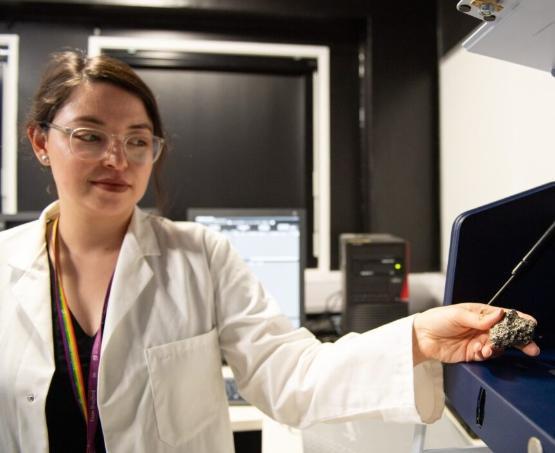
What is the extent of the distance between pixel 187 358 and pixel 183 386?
2.2 inches

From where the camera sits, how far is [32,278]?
2.70 ft

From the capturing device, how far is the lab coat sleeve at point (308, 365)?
64 centimetres

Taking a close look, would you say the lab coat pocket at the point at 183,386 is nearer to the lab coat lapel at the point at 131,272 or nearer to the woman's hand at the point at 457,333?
the lab coat lapel at the point at 131,272

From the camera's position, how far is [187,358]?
0.79 m

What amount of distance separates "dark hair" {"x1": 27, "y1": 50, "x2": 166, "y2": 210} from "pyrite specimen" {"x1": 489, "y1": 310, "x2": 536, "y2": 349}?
77 centimetres

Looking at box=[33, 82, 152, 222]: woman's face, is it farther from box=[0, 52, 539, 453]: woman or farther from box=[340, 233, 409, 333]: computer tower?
box=[340, 233, 409, 333]: computer tower

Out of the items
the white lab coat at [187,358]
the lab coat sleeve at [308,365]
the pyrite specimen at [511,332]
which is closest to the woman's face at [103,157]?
the white lab coat at [187,358]

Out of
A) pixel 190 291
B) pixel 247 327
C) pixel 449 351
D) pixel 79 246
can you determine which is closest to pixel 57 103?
pixel 79 246

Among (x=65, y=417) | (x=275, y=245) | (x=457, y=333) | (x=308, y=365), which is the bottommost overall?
(x=65, y=417)

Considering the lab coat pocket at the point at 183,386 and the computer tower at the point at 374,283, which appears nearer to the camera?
the lab coat pocket at the point at 183,386

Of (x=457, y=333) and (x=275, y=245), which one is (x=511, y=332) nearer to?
(x=457, y=333)

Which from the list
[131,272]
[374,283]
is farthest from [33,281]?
[374,283]

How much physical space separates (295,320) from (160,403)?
67 cm

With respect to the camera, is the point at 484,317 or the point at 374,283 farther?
the point at 374,283
